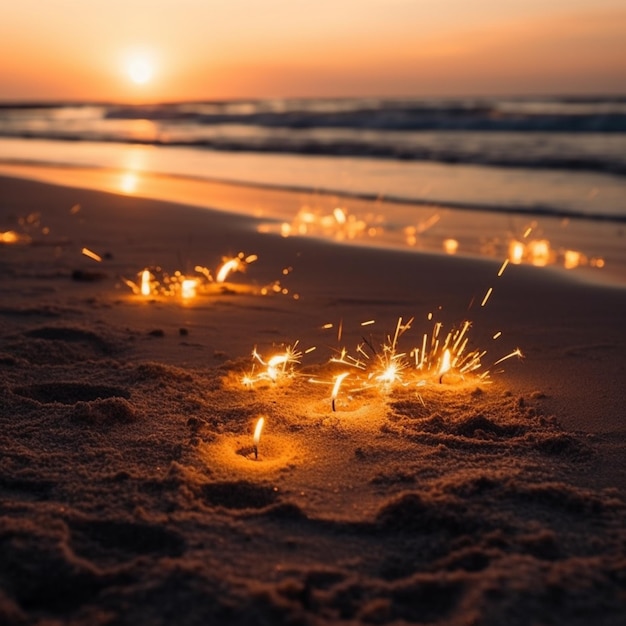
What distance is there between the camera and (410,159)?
18.6 meters

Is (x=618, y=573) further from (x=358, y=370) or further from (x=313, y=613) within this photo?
(x=358, y=370)

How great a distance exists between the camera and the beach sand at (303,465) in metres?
2.24

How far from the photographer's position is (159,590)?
7.34 ft

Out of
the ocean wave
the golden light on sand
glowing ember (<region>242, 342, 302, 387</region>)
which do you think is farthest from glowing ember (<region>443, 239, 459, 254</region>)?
the ocean wave

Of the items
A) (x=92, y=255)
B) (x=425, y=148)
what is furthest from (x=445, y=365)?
(x=425, y=148)

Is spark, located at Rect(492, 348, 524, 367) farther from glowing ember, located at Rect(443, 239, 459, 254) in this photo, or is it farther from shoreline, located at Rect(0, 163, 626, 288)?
glowing ember, located at Rect(443, 239, 459, 254)

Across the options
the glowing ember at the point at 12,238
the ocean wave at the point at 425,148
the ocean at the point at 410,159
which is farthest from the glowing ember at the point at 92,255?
the ocean wave at the point at 425,148

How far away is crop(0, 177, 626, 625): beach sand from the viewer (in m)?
2.24

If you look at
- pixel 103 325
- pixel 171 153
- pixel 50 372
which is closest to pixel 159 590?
pixel 50 372

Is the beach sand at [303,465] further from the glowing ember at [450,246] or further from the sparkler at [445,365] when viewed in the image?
the glowing ember at [450,246]

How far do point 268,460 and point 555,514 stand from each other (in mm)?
1049

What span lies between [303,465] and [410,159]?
16.2 m

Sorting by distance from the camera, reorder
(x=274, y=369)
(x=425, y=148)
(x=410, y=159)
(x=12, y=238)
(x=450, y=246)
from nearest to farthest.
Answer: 1. (x=274, y=369)
2. (x=12, y=238)
3. (x=450, y=246)
4. (x=410, y=159)
5. (x=425, y=148)

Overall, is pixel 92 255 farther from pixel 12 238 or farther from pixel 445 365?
pixel 445 365
